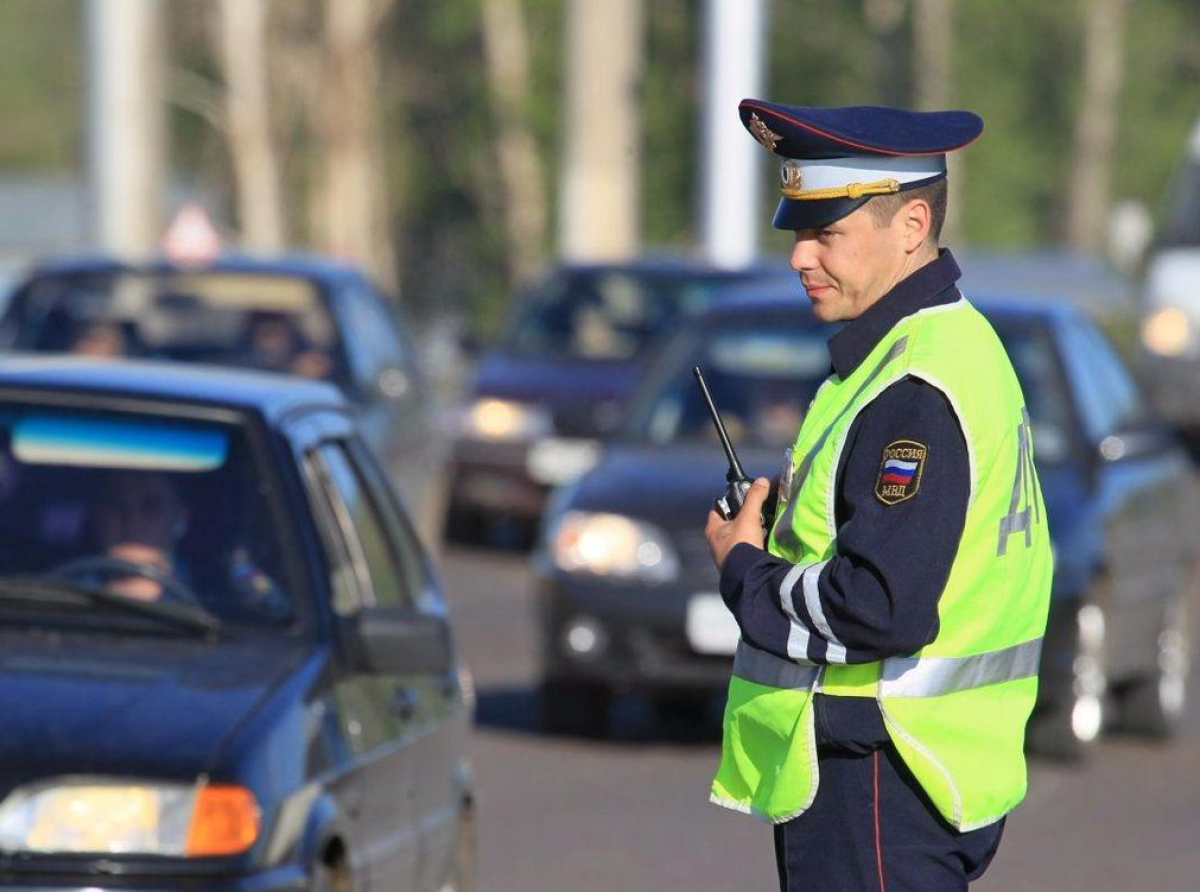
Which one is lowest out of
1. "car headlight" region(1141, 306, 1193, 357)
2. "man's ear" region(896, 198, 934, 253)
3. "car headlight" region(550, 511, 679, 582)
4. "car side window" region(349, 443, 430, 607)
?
"car headlight" region(1141, 306, 1193, 357)

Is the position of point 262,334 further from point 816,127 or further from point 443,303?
point 443,303

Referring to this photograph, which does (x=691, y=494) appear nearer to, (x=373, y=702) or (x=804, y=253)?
(x=373, y=702)

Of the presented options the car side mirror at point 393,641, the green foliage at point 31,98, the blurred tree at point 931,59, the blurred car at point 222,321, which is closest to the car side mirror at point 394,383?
the blurred car at point 222,321

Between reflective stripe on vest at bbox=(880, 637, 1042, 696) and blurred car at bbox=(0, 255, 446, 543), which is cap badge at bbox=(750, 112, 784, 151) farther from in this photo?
blurred car at bbox=(0, 255, 446, 543)

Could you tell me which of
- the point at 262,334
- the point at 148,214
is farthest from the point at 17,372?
the point at 148,214

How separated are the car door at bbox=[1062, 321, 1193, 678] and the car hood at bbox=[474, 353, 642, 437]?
6112 millimetres

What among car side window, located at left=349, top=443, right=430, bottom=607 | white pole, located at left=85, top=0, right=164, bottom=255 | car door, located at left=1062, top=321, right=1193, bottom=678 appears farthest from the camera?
white pole, located at left=85, top=0, right=164, bottom=255

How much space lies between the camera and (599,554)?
11.1 m

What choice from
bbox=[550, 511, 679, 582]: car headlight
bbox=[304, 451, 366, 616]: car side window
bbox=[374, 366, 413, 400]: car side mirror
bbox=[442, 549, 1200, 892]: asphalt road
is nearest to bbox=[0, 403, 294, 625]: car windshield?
bbox=[304, 451, 366, 616]: car side window

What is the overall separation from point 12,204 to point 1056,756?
76.6 meters

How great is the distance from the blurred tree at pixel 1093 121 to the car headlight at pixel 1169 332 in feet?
138

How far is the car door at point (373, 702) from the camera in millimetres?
6102

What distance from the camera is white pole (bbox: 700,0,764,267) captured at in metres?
25.7

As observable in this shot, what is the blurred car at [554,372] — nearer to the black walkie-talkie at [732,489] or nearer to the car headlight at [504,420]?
the car headlight at [504,420]
